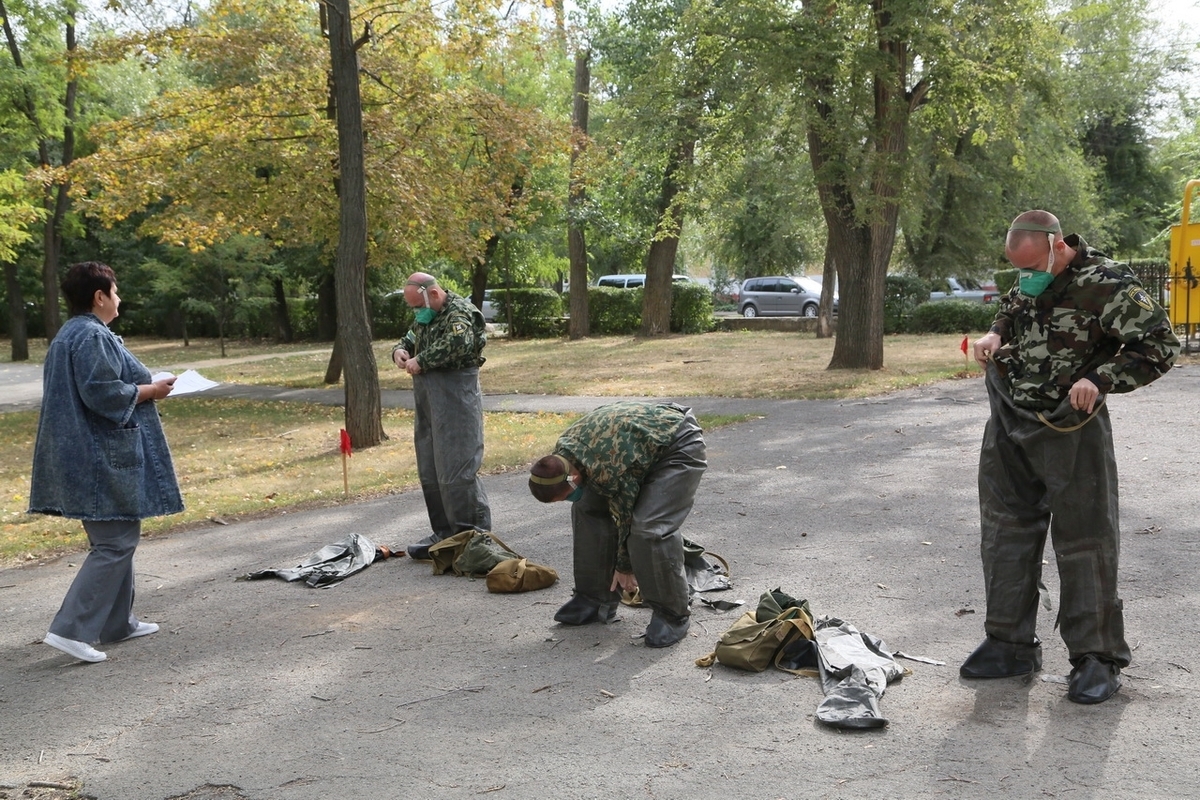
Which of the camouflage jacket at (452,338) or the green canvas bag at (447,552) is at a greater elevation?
the camouflage jacket at (452,338)

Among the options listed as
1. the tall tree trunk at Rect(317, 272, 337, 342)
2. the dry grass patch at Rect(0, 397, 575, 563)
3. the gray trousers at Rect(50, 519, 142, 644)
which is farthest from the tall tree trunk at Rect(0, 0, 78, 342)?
the gray trousers at Rect(50, 519, 142, 644)

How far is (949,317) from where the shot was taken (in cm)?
2948

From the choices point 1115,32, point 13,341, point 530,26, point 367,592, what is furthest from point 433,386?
point 1115,32

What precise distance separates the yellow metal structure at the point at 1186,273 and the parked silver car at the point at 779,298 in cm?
2151

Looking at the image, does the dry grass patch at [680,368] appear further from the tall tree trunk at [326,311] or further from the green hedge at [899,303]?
the tall tree trunk at [326,311]

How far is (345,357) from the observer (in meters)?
13.4

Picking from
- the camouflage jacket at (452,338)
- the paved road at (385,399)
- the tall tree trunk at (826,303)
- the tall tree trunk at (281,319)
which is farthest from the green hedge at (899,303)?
the camouflage jacket at (452,338)

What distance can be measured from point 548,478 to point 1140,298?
103 inches

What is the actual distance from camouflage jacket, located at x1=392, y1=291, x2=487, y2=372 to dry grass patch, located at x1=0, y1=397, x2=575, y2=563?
120 inches

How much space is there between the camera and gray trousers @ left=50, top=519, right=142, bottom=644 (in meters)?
5.59

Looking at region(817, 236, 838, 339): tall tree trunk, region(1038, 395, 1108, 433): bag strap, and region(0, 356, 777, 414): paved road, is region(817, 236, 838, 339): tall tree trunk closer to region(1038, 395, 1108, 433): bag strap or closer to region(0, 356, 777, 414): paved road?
region(0, 356, 777, 414): paved road

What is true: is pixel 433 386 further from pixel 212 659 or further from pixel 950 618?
pixel 950 618

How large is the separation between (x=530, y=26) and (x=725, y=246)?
3115 cm

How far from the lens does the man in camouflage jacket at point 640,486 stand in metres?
5.29
